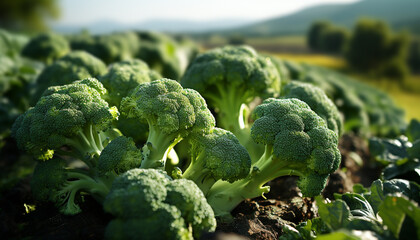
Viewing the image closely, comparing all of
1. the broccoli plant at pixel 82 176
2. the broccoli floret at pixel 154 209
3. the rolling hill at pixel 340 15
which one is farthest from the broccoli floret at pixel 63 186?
the rolling hill at pixel 340 15

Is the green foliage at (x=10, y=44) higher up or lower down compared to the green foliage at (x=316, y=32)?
higher up

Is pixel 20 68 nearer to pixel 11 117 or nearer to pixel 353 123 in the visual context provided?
pixel 11 117

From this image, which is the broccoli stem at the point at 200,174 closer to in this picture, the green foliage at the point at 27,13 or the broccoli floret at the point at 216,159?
the broccoli floret at the point at 216,159

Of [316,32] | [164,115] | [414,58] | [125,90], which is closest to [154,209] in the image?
[164,115]

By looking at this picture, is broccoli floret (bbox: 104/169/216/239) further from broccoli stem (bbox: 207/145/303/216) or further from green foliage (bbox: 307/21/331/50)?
green foliage (bbox: 307/21/331/50)

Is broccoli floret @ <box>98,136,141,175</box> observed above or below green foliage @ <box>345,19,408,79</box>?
above

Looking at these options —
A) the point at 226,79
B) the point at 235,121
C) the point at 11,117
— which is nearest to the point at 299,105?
the point at 235,121

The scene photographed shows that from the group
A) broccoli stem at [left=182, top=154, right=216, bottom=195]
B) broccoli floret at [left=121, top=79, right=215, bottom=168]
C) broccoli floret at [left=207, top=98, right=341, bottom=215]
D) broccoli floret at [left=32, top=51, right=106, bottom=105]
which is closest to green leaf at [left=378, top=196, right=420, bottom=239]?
broccoli floret at [left=207, top=98, right=341, bottom=215]
